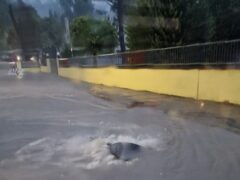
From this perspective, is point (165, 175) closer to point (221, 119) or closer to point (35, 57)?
point (221, 119)

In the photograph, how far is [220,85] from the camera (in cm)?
1155

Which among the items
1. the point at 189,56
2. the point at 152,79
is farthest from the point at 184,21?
the point at 189,56

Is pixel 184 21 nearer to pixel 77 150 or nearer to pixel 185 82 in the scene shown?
pixel 185 82

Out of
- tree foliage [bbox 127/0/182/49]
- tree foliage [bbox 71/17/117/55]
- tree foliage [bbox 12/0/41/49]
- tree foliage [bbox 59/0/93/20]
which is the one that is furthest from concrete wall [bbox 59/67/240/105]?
tree foliage [bbox 12/0/41/49]

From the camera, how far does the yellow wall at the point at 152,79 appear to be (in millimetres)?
13281

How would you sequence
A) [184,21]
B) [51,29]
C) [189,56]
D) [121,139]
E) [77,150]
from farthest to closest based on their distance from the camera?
[51,29]
[184,21]
[189,56]
[121,139]
[77,150]

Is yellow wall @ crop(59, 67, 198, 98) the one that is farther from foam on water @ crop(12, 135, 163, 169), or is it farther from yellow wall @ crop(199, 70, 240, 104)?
foam on water @ crop(12, 135, 163, 169)

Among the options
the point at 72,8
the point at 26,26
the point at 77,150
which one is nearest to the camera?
the point at 77,150

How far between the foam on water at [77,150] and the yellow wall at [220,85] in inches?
152

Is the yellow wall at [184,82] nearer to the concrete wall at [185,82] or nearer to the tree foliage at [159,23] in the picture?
the concrete wall at [185,82]

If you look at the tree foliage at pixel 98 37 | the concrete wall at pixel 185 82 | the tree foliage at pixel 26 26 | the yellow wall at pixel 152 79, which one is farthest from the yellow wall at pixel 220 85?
the tree foliage at pixel 26 26

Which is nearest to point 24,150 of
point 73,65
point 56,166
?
point 56,166

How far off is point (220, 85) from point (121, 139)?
472 centimetres

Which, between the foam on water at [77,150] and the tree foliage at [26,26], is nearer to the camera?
the foam on water at [77,150]
